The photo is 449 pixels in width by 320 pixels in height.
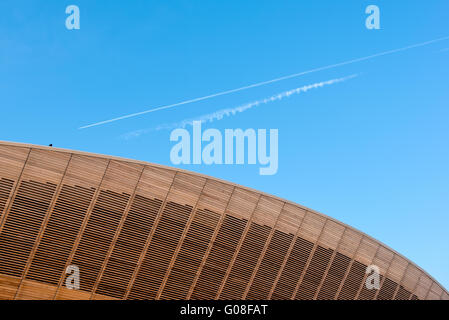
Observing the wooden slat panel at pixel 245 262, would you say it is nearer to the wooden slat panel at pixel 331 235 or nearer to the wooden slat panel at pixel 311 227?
the wooden slat panel at pixel 311 227

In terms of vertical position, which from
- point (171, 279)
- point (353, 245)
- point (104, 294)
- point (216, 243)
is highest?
point (353, 245)

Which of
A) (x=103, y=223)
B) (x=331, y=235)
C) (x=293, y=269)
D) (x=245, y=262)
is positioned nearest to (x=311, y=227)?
(x=331, y=235)

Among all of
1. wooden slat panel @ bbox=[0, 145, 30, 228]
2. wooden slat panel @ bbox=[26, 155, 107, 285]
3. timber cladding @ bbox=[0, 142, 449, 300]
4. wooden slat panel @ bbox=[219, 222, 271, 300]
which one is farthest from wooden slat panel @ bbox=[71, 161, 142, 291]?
wooden slat panel @ bbox=[219, 222, 271, 300]

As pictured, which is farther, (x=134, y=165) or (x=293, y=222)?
(x=293, y=222)

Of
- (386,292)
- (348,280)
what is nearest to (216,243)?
(348,280)

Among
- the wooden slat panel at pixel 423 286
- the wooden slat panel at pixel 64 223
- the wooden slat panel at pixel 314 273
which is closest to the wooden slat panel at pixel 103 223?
the wooden slat panel at pixel 64 223

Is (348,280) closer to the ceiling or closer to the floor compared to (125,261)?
closer to the ceiling

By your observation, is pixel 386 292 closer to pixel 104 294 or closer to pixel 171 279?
pixel 171 279

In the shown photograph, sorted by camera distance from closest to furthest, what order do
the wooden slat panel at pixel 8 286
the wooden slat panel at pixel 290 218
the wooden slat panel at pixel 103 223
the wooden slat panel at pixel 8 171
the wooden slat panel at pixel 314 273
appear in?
the wooden slat panel at pixel 8 171 → the wooden slat panel at pixel 8 286 → the wooden slat panel at pixel 103 223 → the wooden slat panel at pixel 290 218 → the wooden slat panel at pixel 314 273

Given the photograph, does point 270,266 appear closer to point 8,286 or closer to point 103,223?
point 103,223
